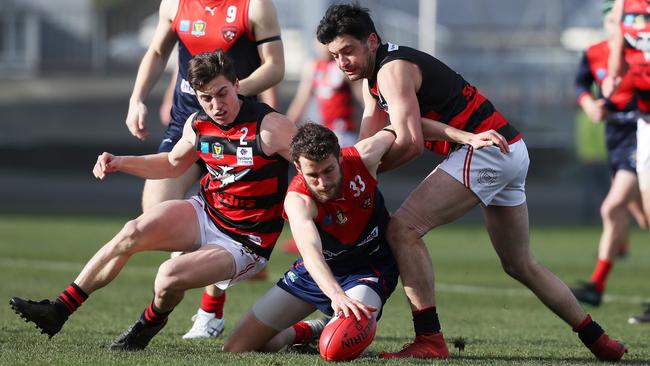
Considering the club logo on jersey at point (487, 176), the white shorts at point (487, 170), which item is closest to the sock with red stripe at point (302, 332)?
the white shorts at point (487, 170)

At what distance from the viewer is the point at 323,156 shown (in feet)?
18.4

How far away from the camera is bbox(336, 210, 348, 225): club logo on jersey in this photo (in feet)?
19.7

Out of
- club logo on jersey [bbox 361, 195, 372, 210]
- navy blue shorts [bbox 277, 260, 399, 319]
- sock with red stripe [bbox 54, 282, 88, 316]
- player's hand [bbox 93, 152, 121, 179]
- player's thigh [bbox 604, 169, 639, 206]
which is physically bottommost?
player's thigh [bbox 604, 169, 639, 206]

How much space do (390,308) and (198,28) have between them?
305 cm

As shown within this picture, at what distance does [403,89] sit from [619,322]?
126 inches

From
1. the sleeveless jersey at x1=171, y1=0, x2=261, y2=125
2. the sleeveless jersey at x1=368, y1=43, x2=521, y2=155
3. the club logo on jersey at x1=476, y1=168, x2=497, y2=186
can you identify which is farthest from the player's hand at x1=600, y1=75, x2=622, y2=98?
the sleeveless jersey at x1=171, y1=0, x2=261, y2=125

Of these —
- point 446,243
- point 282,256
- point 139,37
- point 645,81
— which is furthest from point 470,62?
point 645,81

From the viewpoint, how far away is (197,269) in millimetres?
6121

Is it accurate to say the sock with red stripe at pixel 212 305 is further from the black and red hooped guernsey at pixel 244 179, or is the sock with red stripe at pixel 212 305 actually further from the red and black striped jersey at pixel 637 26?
the red and black striped jersey at pixel 637 26

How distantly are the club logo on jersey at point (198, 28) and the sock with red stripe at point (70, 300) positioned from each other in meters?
2.04

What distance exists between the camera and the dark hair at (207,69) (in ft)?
19.7

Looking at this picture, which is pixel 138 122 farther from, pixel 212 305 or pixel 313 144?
pixel 313 144

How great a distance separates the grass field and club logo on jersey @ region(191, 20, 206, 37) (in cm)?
192

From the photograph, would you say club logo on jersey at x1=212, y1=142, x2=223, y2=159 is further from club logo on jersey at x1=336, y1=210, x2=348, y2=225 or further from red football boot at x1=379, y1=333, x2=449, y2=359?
red football boot at x1=379, y1=333, x2=449, y2=359
